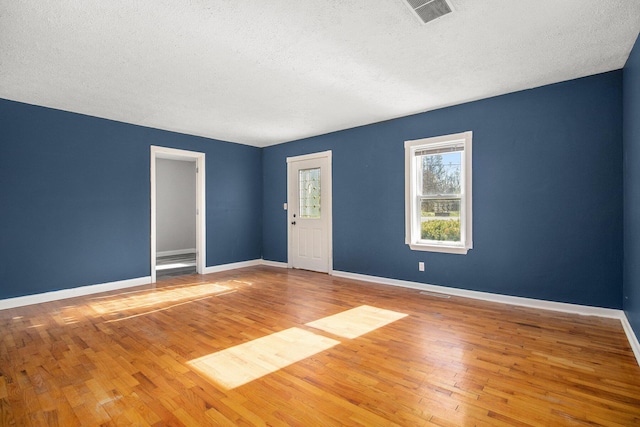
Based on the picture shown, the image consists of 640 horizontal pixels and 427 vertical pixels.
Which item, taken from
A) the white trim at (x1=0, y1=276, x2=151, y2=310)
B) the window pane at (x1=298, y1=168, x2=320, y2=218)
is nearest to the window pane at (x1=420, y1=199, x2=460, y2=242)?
the window pane at (x1=298, y1=168, x2=320, y2=218)

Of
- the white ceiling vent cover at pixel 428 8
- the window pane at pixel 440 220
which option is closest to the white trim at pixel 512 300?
the window pane at pixel 440 220

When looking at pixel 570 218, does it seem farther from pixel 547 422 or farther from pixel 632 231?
pixel 547 422

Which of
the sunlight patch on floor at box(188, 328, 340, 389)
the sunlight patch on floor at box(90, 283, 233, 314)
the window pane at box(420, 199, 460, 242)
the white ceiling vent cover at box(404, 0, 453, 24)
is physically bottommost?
the sunlight patch on floor at box(188, 328, 340, 389)

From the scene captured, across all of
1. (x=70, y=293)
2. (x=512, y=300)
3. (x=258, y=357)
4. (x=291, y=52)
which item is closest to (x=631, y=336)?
(x=512, y=300)

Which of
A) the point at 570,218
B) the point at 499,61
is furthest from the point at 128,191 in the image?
the point at 570,218

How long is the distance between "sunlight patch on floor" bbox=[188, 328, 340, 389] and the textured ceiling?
2.60 metres

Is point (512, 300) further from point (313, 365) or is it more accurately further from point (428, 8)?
point (428, 8)

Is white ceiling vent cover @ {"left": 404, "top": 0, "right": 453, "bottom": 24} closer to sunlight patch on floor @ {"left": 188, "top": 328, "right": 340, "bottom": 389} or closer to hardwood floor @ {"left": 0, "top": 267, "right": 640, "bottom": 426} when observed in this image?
hardwood floor @ {"left": 0, "top": 267, "right": 640, "bottom": 426}

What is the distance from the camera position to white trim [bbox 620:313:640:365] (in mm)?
2500

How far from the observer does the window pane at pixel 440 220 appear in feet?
14.6

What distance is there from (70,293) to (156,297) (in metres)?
1.20

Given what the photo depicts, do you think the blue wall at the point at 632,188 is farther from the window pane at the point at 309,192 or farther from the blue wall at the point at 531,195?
the window pane at the point at 309,192

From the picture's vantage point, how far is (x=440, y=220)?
4609 mm

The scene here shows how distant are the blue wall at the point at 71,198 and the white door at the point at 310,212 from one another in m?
2.09
